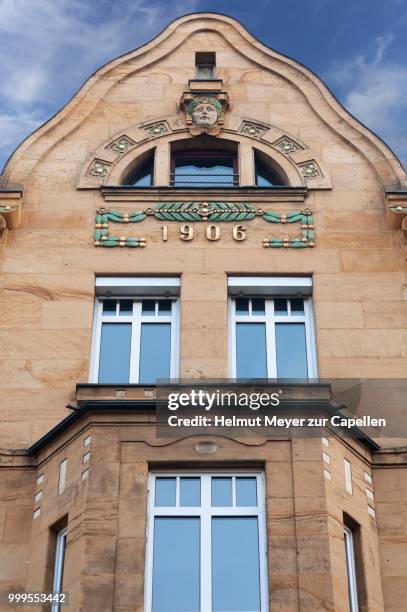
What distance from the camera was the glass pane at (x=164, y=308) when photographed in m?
20.8

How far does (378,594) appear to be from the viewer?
1695 centimetres

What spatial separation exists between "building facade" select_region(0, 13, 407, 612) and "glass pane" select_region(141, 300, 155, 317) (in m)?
0.07

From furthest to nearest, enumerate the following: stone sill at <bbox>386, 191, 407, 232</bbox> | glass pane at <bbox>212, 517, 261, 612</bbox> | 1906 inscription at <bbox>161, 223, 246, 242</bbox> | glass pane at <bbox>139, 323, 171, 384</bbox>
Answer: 1. stone sill at <bbox>386, 191, 407, 232</bbox>
2. 1906 inscription at <bbox>161, 223, 246, 242</bbox>
3. glass pane at <bbox>139, 323, 171, 384</bbox>
4. glass pane at <bbox>212, 517, 261, 612</bbox>

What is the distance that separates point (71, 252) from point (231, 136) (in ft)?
14.3

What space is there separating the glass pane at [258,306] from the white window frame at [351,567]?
480 cm

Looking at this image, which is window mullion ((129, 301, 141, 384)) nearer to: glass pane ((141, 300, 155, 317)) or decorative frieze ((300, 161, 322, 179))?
glass pane ((141, 300, 155, 317))

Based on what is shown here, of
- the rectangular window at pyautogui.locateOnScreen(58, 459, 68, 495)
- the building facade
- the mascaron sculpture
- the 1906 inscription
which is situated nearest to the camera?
the building facade

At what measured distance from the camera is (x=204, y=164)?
23562mm

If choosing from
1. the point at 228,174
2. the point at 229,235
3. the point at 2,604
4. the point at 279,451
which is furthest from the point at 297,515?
the point at 228,174

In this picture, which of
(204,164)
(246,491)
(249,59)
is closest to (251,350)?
(246,491)

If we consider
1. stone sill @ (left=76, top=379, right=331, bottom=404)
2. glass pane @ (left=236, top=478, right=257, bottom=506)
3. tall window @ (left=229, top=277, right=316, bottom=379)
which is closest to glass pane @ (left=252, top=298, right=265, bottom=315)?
tall window @ (left=229, top=277, right=316, bottom=379)

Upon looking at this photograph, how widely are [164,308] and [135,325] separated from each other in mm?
641

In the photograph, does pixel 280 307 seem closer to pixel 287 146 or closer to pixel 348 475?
pixel 287 146

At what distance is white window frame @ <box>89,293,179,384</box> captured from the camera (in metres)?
19.9
